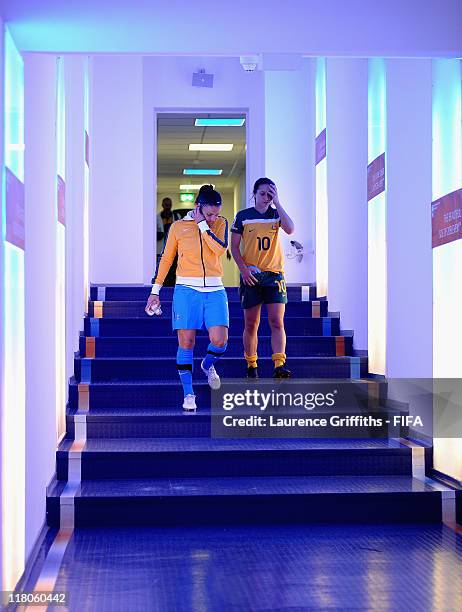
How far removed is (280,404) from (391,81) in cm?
239

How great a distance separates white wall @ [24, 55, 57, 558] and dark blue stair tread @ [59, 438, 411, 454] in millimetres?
498

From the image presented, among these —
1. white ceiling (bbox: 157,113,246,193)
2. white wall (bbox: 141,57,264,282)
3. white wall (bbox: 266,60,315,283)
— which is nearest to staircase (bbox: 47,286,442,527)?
white wall (bbox: 266,60,315,283)

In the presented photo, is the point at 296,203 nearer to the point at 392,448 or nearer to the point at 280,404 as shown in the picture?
the point at 280,404

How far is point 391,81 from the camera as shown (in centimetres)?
656

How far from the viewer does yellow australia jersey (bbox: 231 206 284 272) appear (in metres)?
6.46

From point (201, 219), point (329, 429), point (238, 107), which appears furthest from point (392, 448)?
point (238, 107)

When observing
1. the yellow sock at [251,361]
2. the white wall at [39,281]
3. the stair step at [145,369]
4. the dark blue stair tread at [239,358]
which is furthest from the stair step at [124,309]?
the white wall at [39,281]

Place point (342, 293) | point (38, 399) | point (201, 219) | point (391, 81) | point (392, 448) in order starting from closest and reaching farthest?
point (38, 399) → point (392, 448) → point (201, 219) → point (391, 81) → point (342, 293)

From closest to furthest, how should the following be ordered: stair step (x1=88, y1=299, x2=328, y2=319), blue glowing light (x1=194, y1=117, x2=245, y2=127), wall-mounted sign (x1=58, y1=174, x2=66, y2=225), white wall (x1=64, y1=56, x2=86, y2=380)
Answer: wall-mounted sign (x1=58, y1=174, x2=66, y2=225) < white wall (x1=64, y1=56, x2=86, y2=380) < stair step (x1=88, y1=299, x2=328, y2=319) < blue glowing light (x1=194, y1=117, x2=245, y2=127)

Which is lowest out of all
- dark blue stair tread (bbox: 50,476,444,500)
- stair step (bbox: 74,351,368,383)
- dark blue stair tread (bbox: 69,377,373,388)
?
dark blue stair tread (bbox: 50,476,444,500)

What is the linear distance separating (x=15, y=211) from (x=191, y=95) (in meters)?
7.43

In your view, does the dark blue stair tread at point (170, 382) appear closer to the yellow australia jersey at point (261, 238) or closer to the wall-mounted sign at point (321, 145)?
the yellow australia jersey at point (261, 238)

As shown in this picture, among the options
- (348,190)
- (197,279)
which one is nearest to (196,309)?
(197,279)

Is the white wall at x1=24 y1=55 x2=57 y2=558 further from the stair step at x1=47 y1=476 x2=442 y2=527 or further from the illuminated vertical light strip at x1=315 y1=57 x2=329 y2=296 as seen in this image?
the illuminated vertical light strip at x1=315 y1=57 x2=329 y2=296
